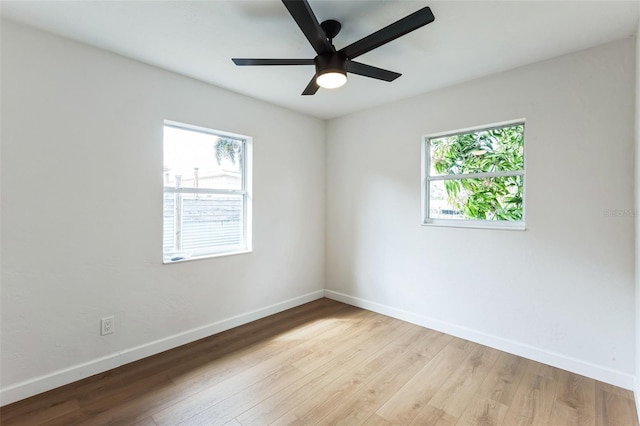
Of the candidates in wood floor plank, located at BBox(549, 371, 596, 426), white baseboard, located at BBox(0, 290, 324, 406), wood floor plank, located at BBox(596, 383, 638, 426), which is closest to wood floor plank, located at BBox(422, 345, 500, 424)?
wood floor plank, located at BBox(549, 371, 596, 426)

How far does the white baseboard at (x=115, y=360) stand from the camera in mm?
1986

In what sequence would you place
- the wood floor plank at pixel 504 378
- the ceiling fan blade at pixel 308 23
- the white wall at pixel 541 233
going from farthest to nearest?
1. the white wall at pixel 541 233
2. the wood floor plank at pixel 504 378
3. the ceiling fan blade at pixel 308 23

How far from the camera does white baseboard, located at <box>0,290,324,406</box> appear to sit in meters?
1.99

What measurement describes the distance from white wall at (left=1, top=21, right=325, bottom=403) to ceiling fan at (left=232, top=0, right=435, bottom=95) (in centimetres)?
114

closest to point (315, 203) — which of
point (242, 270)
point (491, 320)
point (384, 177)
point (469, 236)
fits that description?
point (384, 177)

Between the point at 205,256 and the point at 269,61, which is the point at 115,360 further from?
the point at 269,61

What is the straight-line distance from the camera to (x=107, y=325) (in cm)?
234

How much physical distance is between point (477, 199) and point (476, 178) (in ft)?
0.67

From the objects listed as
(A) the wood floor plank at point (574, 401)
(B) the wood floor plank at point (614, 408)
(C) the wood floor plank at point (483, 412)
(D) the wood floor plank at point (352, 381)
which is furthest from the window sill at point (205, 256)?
(B) the wood floor plank at point (614, 408)

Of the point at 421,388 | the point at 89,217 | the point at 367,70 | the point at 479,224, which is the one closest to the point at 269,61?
the point at 367,70

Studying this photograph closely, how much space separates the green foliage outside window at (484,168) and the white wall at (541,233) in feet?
0.48

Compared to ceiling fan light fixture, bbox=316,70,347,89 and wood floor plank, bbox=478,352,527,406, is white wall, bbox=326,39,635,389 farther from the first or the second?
ceiling fan light fixture, bbox=316,70,347,89

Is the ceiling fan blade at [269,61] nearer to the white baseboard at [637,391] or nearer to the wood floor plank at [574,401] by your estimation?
the wood floor plank at [574,401]

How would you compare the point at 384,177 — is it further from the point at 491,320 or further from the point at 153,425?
the point at 153,425
